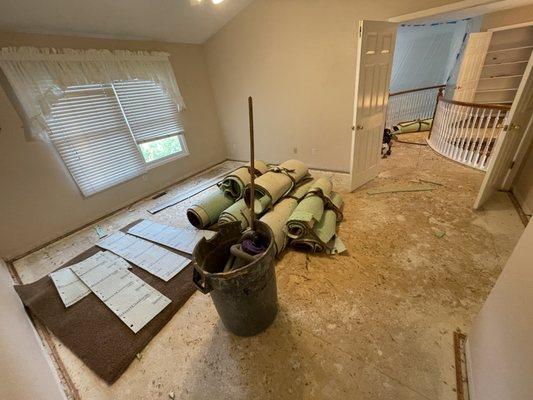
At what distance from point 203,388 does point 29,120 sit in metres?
3.12

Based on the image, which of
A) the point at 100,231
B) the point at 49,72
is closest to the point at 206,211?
the point at 100,231

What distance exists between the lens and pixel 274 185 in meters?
2.48

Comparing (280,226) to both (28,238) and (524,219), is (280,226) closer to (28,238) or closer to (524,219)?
(524,219)

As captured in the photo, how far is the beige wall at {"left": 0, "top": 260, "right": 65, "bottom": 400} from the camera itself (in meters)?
0.98

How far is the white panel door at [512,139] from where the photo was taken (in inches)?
76.7

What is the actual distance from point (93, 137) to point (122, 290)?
2.13m

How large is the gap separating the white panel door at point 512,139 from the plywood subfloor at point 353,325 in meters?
0.39

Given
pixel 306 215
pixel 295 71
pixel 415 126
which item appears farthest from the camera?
pixel 415 126

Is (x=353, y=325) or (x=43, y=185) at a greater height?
(x=43, y=185)

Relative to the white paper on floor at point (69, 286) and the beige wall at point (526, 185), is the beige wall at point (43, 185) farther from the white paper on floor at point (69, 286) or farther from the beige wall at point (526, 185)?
the beige wall at point (526, 185)

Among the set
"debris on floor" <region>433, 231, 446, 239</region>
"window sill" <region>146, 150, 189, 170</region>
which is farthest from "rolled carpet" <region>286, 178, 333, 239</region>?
"window sill" <region>146, 150, 189, 170</region>

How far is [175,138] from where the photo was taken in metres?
3.93

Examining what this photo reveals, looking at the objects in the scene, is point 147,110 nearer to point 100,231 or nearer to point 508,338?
point 100,231

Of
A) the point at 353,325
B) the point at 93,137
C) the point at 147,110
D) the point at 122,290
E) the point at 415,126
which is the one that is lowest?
the point at 353,325
